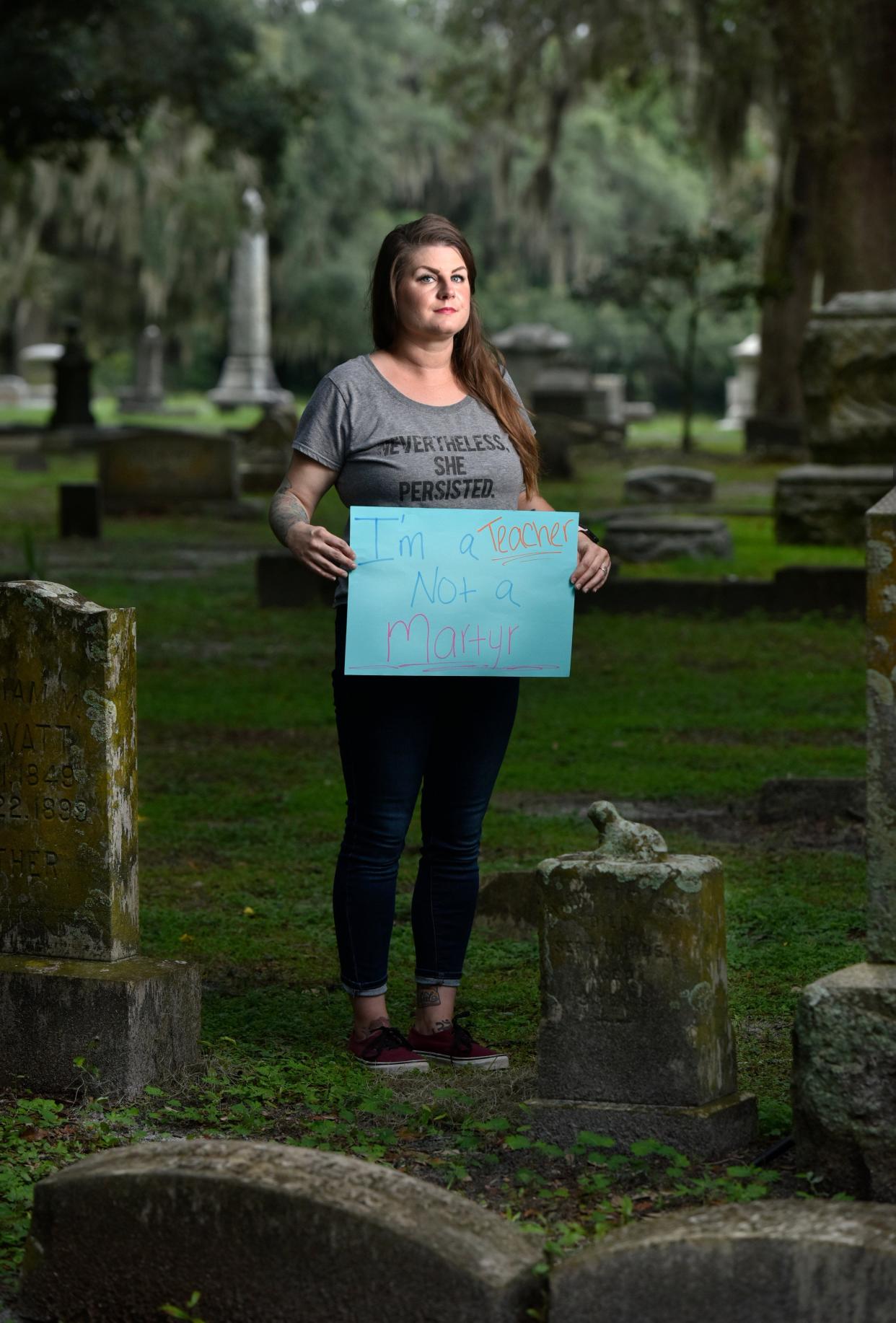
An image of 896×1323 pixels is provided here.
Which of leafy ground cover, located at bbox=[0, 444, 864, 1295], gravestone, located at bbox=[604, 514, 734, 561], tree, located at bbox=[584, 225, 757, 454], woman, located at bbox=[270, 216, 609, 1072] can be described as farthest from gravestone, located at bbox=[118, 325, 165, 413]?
woman, located at bbox=[270, 216, 609, 1072]

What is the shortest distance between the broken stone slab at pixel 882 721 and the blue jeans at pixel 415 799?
1.06 meters

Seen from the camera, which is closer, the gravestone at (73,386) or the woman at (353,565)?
the woman at (353,565)

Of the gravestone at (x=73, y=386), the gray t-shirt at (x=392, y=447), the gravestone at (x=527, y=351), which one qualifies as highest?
the gravestone at (x=527, y=351)

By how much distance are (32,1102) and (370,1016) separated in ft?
2.69

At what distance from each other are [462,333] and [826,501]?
12.0 metres

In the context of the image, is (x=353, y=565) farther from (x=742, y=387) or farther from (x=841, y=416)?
(x=742, y=387)

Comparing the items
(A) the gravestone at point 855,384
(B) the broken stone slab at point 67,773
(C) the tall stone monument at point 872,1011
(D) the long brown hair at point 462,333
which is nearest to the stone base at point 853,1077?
(C) the tall stone monument at point 872,1011

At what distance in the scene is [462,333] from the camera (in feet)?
14.9

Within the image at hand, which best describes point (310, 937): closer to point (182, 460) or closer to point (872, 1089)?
point (872, 1089)

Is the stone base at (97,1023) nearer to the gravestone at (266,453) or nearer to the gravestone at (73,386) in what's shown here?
the gravestone at (266,453)

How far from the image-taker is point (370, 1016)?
4.63 m

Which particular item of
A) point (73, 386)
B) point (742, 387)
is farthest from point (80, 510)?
point (742, 387)

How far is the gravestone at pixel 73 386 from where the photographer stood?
30328mm

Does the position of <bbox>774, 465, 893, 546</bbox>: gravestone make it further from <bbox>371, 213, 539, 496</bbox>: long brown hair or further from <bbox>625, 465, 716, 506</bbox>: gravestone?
<bbox>371, 213, 539, 496</bbox>: long brown hair
